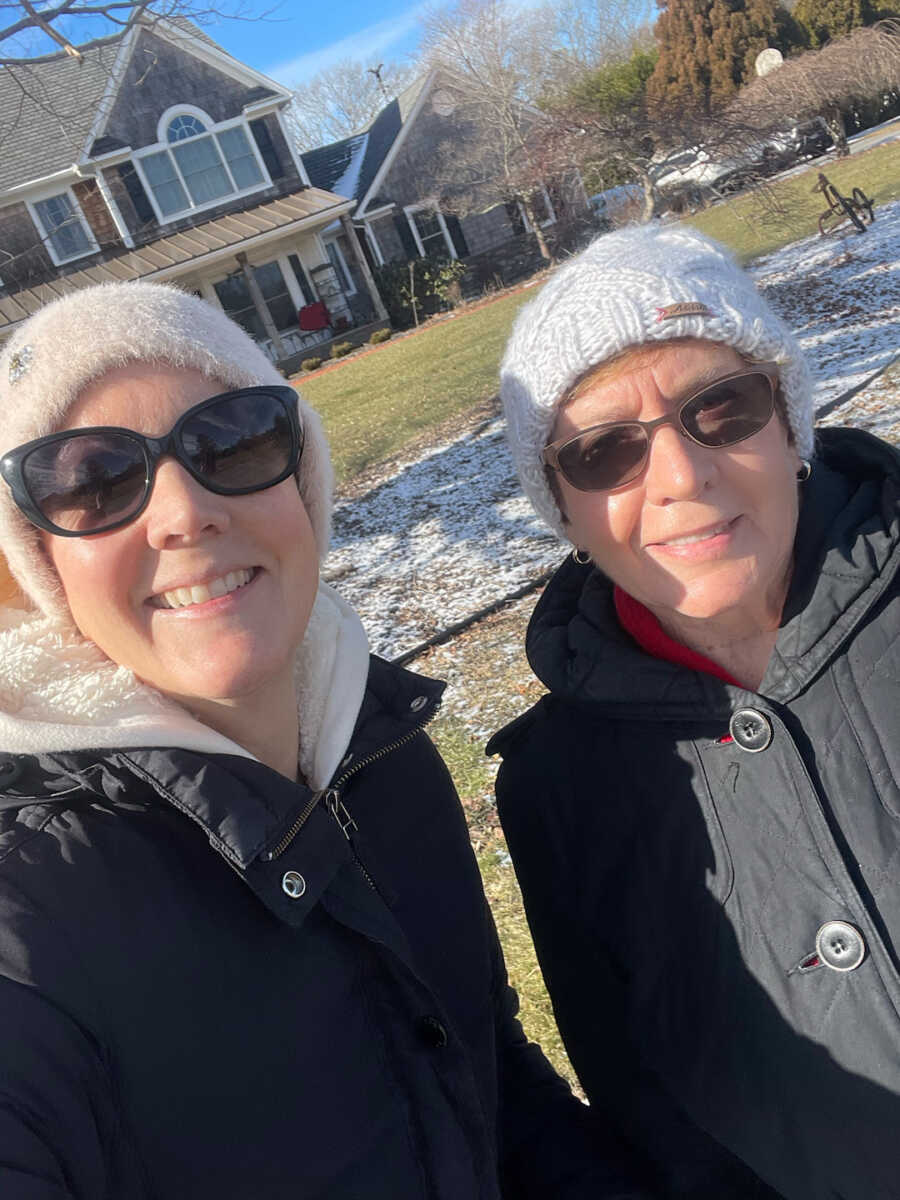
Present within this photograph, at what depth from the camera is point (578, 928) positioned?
2021 millimetres

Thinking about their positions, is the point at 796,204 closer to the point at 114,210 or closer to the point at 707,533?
the point at 114,210

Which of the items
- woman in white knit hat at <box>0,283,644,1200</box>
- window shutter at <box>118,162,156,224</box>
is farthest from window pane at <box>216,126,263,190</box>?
woman in white knit hat at <box>0,283,644,1200</box>

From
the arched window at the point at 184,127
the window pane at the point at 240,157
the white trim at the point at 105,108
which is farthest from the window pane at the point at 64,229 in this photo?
the window pane at the point at 240,157

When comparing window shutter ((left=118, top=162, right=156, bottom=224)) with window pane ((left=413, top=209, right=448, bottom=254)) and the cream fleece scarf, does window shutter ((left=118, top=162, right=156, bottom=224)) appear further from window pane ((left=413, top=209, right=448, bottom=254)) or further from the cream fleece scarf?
the cream fleece scarf

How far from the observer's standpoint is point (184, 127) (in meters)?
24.0

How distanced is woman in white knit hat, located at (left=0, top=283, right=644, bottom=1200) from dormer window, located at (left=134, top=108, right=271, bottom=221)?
85.0ft

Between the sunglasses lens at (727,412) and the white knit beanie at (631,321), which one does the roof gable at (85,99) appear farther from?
the sunglasses lens at (727,412)

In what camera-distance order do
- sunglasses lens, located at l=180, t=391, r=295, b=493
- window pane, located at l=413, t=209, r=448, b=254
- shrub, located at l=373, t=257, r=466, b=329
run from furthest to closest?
window pane, located at l=413, t=209, r=448, b=254 < shrub, located at l=373, t=257, r=466, b=329 < sunglasses lens, located at l=180, t=391, r=295, b=493

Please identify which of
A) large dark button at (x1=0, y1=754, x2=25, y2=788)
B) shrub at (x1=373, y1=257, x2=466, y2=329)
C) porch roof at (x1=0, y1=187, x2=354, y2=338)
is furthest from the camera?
shrub at (x1=373, y1=257, x2=466, y2=329)

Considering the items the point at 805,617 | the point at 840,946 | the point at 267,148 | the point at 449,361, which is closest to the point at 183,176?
Result: the point at 267,148

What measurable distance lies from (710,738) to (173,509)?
1124mm

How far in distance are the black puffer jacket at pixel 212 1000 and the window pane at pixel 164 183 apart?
86.4 feet

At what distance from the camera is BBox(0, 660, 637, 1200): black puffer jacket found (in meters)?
1.14

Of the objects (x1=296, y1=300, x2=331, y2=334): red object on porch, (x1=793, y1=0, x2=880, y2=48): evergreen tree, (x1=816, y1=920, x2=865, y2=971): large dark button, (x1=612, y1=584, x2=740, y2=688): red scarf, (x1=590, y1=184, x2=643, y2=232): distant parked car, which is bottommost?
(x1=816, y1=920, x2=865, y2=971): large dark button
